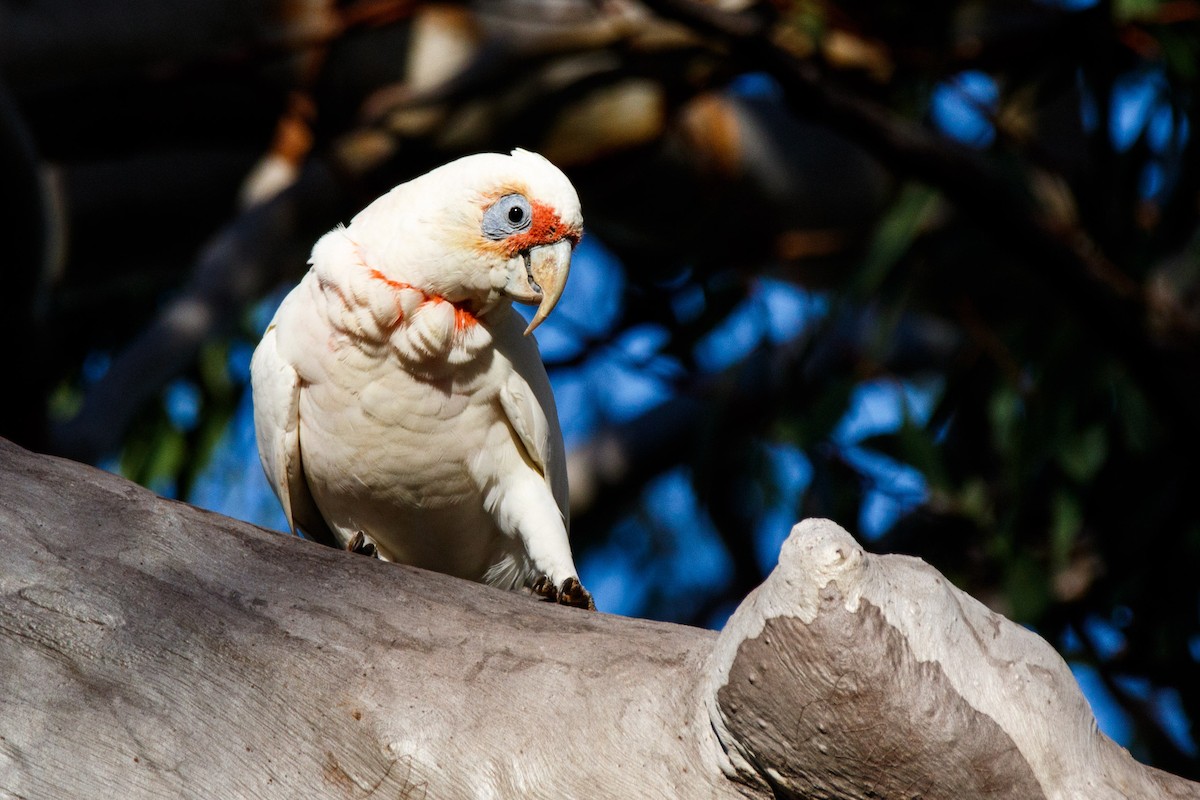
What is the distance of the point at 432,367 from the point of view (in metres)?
1.92

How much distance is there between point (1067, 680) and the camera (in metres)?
1.23

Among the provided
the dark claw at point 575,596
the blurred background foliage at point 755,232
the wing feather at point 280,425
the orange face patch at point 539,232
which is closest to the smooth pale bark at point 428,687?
the dark claw at point 575,596

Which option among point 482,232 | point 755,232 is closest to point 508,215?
point 482,232

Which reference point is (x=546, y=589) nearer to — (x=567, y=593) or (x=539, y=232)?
(x=567, y=593)

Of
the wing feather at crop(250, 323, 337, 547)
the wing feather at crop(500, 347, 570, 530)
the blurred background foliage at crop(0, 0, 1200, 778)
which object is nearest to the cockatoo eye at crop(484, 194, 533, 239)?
the wing feather at crop(500, 347, 570, 530)

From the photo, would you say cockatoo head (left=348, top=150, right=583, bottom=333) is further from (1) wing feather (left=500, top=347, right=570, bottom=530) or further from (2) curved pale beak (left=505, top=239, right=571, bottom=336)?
(1) wing feather (left=500, top=347, right=570, bottom=530)

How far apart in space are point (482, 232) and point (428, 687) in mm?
747

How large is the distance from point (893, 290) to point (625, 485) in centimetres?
112

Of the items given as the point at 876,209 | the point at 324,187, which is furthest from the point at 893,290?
the point at 324,187

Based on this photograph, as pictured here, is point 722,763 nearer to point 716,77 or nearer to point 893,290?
point 893,290

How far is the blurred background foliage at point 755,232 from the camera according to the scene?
3.21 meters

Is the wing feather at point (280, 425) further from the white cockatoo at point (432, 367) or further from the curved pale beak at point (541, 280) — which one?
the curved pale beak at point (541, 280)

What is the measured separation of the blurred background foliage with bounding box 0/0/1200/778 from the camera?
127 inches

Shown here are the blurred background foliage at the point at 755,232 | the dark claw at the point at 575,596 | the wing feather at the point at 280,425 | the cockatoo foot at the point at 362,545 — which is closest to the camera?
the dark claw at the point at 575,596
